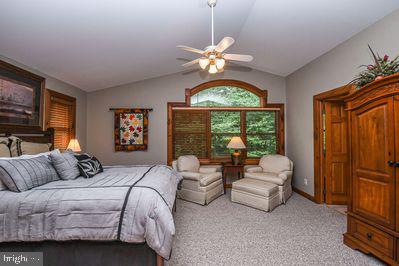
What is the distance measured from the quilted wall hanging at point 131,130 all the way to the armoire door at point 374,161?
3944 mm

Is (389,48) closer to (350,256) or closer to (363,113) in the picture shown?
(363,113)

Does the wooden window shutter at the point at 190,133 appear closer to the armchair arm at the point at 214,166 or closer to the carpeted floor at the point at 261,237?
the armchair arm at the point at 214,166

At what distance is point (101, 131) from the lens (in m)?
4.91

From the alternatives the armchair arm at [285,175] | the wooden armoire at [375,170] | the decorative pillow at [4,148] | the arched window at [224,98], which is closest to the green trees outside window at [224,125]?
the arched window at [224,98]

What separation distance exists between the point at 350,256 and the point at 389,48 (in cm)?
243

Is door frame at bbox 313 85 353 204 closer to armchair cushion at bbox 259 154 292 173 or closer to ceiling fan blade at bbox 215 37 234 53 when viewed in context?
armchair cushion at bbox 259 154 292 173

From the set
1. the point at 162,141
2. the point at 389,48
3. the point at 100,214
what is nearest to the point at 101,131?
the point at 162,141

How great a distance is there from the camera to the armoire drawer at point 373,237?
1.94m

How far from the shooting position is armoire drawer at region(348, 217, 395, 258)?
1938mm

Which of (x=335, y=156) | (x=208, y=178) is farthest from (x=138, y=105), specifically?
(x=335, y=156)

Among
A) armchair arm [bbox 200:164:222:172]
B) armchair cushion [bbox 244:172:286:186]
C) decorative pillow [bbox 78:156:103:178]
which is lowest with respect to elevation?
armchair cushion [bbox 244:172:286:186]

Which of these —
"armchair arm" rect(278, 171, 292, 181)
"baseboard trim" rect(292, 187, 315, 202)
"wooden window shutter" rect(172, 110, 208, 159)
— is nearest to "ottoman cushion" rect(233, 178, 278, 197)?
"armchair arm" rect(278, 171, 292, 181)

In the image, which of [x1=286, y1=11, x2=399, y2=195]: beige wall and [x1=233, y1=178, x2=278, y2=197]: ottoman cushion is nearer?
[x1=286, y1=11, x2=399, y2=195]: beige wall

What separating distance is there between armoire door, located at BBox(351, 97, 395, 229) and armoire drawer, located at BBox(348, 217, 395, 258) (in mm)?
102
